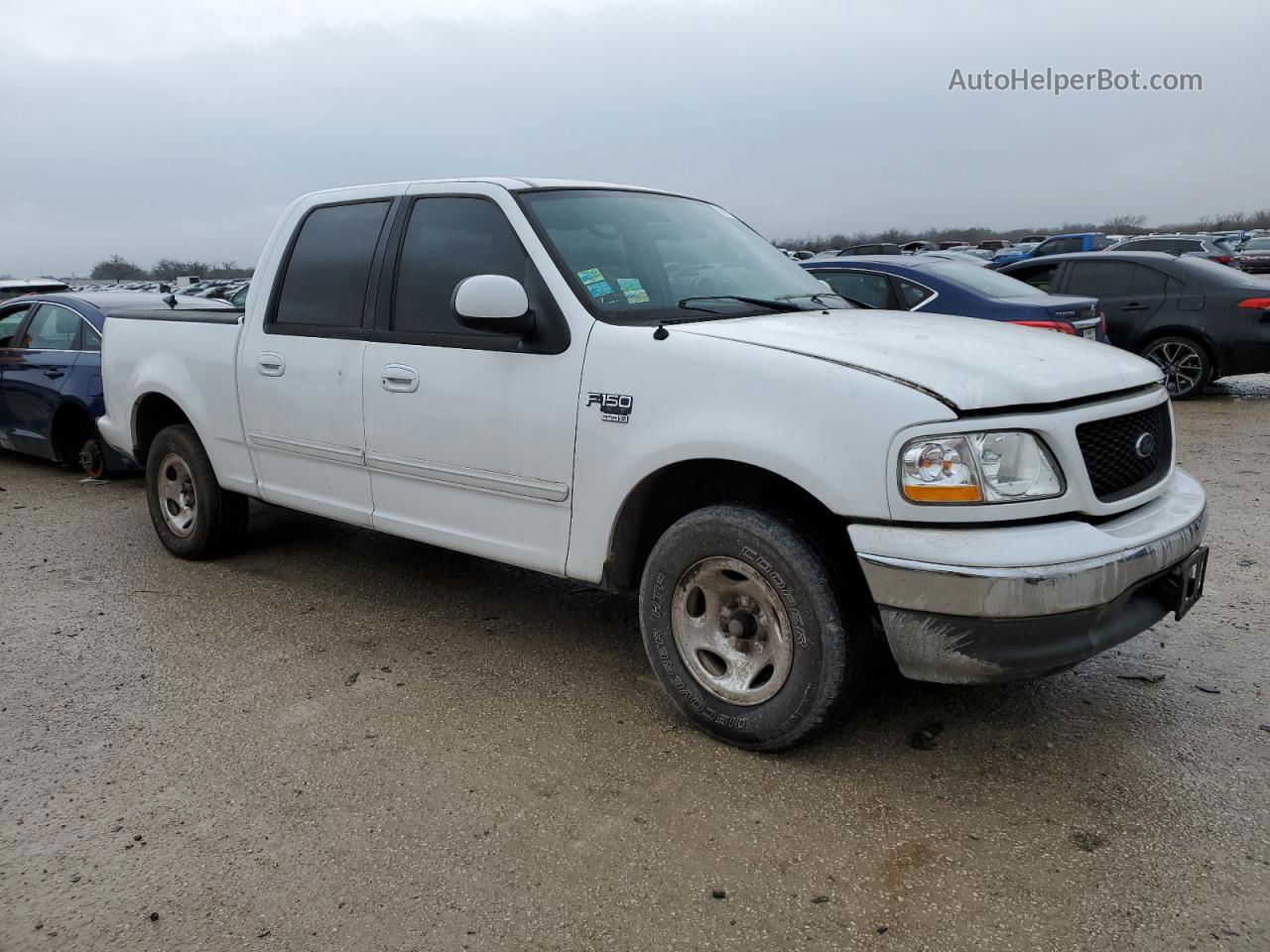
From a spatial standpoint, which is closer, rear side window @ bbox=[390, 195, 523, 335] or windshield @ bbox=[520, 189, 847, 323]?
windshield @ bbox=[520, 189, 847, 323]

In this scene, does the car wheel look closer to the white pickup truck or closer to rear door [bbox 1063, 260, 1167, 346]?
the white pickup truck

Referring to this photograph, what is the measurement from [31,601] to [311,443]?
1.82 metres

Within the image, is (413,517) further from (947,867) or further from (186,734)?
(947,867)

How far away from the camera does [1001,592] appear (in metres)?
2.74

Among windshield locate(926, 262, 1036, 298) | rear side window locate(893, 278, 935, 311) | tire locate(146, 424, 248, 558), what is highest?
windshield locate(926, 262, 1036, 298)

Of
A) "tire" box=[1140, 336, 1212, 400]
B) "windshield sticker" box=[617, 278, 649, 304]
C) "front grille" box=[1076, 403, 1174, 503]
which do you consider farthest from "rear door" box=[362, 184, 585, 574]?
"tire" box=[1140, 336, 1212, 400]

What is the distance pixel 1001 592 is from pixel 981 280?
252 inches

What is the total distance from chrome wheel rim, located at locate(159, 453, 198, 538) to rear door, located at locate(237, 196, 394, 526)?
0.86 meters

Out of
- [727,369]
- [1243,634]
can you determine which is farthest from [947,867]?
[1243,634]

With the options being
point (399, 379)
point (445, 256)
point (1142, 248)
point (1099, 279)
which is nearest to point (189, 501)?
point (399, 379)

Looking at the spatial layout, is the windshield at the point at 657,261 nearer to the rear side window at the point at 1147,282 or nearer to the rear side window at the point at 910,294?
the rear side window at the point at 910,294

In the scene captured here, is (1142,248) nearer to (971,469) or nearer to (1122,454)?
(1122,454)

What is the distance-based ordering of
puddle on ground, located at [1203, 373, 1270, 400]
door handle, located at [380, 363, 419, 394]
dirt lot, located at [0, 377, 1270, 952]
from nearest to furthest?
dirt lot, located at [0, 377, 1270, 952] < door handle, located at [380, 363, 419, 394] < puddle on ground, located at [1203, 373, 1270, 400]

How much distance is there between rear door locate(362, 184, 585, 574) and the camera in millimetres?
3668
